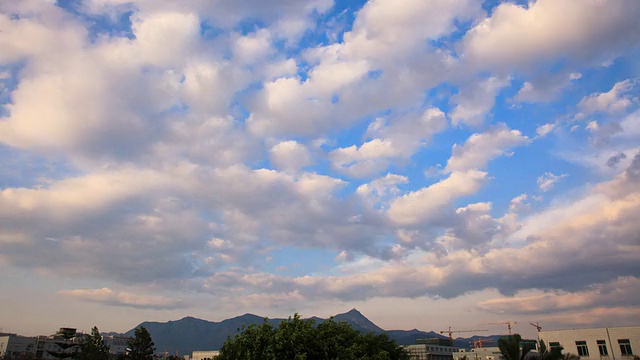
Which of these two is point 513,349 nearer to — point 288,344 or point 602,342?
point 288,344

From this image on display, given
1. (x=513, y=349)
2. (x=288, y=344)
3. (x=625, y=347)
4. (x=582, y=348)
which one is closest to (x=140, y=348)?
(x=288, y=344)

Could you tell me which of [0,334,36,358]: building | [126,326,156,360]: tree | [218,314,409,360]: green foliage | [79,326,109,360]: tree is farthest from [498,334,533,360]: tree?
[0,334,36,358]: building

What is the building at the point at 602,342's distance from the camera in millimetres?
68000

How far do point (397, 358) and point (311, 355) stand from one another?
76.4ft

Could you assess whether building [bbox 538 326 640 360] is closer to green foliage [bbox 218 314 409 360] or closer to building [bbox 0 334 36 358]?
green foliage [bbox 218 314 409 360]

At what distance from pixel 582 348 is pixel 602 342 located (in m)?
3.56

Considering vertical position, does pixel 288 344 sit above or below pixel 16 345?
below

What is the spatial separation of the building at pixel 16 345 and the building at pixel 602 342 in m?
195

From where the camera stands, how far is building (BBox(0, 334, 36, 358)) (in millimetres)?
178850

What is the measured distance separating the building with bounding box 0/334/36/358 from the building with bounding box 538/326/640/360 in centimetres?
19500

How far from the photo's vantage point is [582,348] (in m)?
73.3

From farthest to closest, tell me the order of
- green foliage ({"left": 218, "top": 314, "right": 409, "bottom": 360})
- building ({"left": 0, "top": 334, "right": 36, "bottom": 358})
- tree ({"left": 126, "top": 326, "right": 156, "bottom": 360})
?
building ({"left": 0, "top": 334, "right": 36, "bottom": 358}) → tree ({"left": 126, "top": 326, "right": 156, "bottom": 360}) → green foliage ({"left": 218, "top": 314, "right": 409, "bottom": 360})

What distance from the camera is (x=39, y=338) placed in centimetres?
19312

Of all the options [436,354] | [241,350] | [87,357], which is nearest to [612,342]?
[241,350]
